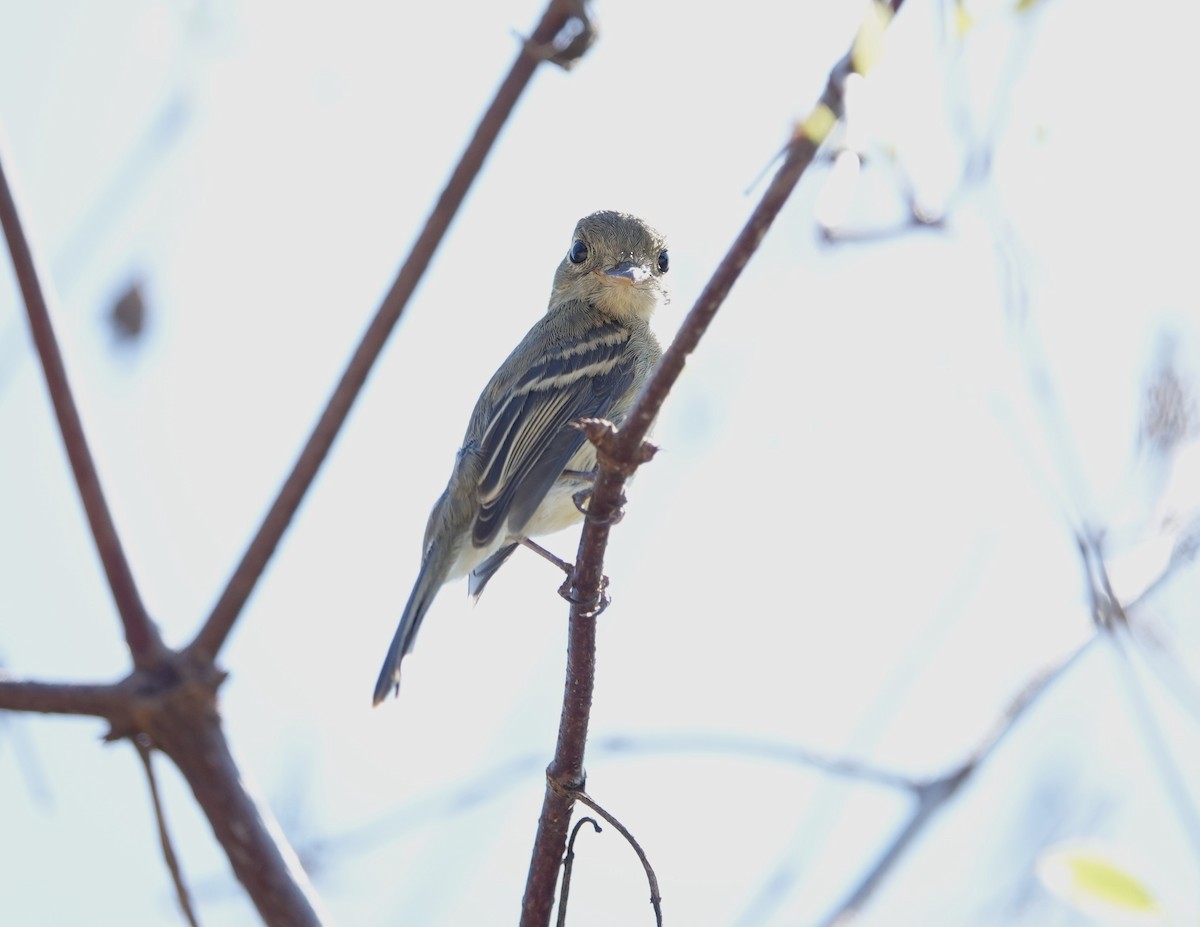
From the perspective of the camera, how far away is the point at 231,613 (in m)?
2.46

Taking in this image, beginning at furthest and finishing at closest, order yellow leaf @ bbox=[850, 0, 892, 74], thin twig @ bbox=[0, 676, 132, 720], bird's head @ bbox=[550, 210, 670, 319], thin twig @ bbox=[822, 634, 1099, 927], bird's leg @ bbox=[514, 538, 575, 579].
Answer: bird's head @ bbox=[550, 210, 670, 319] < bird's leg @ bbox=[514, 538, 575, 579] < thin twig @ bbox=[822, 634, 1099, 927] < thin twig @ bbox=[0, 676, 132, 720] < yellow leaf @ bbox=[850, 0, 892, 74]

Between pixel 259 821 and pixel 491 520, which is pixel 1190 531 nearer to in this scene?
pixel 259 821

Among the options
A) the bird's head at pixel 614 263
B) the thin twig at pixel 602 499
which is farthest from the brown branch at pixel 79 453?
the bird's head at pixel 614 263

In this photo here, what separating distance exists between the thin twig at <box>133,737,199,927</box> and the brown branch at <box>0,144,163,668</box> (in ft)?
0.50

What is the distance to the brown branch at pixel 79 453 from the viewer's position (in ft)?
8.02

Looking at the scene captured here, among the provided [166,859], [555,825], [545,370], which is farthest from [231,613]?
[545,370]

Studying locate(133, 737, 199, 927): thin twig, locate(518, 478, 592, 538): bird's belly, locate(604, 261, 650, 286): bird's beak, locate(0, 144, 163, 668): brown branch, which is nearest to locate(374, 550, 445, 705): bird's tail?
locate(518, 478, 592, 538): bird's belly

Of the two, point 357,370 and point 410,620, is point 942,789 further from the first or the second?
point 410,620

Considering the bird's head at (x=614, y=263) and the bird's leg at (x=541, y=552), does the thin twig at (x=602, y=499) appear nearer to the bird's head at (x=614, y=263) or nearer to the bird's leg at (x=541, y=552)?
the bird's leg at (x=541, y=552)

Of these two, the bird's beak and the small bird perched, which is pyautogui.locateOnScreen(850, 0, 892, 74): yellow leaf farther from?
the bird's beak

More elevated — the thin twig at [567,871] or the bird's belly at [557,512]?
the bird's belly at [557,512]

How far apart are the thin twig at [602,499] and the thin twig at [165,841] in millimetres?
614

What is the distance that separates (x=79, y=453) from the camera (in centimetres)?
250

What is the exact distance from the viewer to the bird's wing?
469 centimetres
